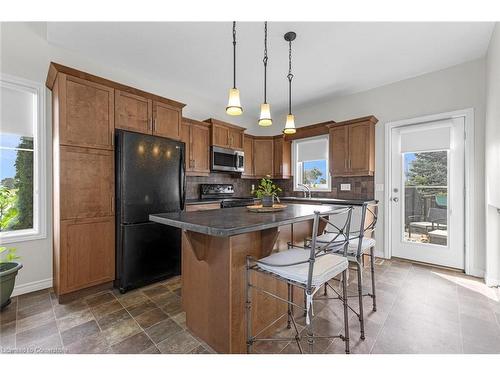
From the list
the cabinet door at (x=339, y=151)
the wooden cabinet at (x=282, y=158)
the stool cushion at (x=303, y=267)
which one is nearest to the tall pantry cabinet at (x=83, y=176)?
the stool cushion at (x=303, y=267)

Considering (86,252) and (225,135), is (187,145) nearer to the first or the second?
(225,135)

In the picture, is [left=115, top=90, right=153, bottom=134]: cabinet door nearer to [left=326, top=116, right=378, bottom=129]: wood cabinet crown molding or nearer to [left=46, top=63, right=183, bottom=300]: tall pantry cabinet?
[left=46, top=63, right=183, bottom=300]: tall pantry cabinet

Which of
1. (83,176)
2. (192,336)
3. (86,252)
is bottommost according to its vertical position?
(192,336)

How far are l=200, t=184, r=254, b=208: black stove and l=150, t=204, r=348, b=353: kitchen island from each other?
7.04 ft

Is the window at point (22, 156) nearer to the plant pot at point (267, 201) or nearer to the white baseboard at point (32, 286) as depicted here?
the white baseboard at point (32, 286)

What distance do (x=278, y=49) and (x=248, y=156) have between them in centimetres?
231

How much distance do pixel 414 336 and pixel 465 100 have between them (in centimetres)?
298

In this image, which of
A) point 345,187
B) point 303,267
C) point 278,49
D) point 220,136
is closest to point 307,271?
point 303,267

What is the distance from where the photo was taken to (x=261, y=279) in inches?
66.0

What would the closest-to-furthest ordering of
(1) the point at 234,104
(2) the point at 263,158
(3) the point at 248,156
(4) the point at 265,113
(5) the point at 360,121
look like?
(1) the point at 234,104 < (4) the point at 265,113 < (5) the point at 360,121 < (3) the point at 248,156 < (2) the point at 263,158

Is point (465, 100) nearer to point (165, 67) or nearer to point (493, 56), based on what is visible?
point (493, 56)

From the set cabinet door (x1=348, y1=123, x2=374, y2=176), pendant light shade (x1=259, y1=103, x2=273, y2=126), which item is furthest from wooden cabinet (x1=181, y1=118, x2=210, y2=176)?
cabinet door (x1=348, y1=123, x2=374, y2=176)

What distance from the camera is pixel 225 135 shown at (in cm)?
413

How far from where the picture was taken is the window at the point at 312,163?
4.38 metres
